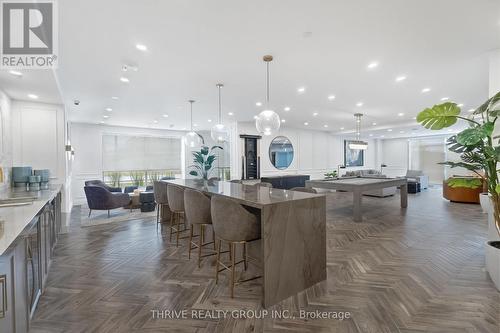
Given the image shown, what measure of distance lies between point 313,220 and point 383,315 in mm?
1009

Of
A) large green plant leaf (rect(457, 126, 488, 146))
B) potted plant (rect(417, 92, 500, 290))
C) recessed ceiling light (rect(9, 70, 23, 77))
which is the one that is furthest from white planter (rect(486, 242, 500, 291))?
recessed ceiling light (rect(9, 70, 23, 77))

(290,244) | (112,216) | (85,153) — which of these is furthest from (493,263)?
(85,153)

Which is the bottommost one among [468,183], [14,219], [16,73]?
[14,219]

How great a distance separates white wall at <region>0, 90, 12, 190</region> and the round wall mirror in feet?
24.3

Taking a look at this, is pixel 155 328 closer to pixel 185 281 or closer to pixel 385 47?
pixel 185 281

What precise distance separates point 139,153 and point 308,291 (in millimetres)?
8951

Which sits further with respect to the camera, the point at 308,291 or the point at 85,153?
the point at 85,153

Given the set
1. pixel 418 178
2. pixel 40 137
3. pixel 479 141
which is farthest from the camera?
pixel 418 178

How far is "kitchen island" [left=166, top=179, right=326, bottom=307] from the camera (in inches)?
87.6

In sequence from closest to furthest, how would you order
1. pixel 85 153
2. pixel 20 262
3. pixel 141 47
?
1. pixel 20 262
2. pixel 141 47
3. pixel 85 153

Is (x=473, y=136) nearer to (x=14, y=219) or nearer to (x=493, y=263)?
(x=493, y=263)

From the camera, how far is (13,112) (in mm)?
4352

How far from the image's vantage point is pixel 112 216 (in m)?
6.07

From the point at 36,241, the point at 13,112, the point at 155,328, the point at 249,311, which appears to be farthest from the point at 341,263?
the point at 13,112
